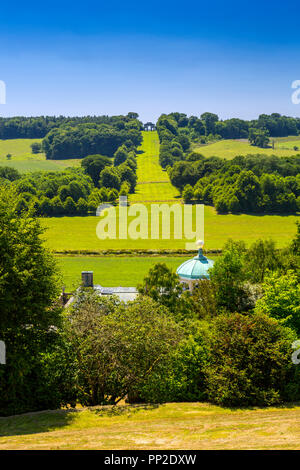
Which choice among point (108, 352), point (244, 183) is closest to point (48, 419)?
point (108, 352)

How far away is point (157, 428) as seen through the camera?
63.1 ft

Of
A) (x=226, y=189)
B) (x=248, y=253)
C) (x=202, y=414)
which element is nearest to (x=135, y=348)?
(x=202, y=414)

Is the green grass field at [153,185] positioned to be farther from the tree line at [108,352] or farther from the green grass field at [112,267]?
the tree line at [108,352]

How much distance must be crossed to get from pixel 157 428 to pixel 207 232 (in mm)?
80918

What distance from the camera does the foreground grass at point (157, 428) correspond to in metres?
17.0

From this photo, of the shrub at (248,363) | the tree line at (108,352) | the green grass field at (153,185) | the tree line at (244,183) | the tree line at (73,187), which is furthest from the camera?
the green grass field at (153,185)

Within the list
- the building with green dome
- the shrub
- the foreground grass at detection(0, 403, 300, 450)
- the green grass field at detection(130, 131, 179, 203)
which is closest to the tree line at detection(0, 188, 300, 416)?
the shrub

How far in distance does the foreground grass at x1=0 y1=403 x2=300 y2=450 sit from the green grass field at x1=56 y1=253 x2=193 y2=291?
37181 mm

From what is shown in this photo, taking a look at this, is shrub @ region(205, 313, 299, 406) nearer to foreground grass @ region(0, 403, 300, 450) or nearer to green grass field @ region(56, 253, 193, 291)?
foreground grass @ region(0, 403, 300, 450)

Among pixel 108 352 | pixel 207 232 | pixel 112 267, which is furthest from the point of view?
pixel 207 232

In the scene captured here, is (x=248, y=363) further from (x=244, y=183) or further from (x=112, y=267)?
(x=244, y=183)

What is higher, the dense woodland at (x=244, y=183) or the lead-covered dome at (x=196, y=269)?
the dense woodland at (x=244, y=183)

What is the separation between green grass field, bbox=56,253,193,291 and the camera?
6194cm

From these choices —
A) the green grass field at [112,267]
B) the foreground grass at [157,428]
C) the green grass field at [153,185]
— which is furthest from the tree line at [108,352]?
the green grass field at [153,185]
